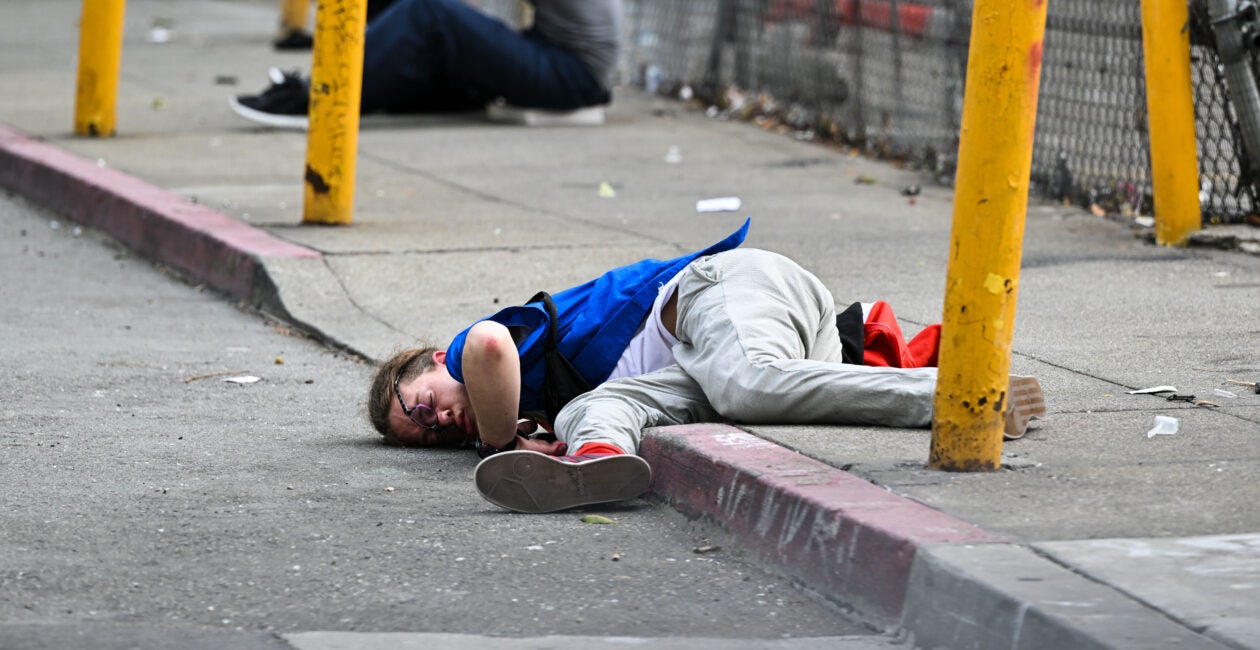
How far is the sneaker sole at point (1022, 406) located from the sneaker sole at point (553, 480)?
2.49ft

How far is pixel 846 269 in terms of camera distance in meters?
6.06

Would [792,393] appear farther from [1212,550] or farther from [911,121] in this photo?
[911,121]

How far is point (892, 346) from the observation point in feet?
13.8

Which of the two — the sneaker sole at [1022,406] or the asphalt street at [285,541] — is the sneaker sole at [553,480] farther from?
the sneaker sole at [1022,406]

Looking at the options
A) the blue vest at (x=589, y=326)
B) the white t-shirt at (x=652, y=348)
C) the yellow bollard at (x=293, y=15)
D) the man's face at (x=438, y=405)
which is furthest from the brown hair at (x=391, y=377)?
the yellow bollard at (x=293, y=15)

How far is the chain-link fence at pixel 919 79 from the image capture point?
6965 mm

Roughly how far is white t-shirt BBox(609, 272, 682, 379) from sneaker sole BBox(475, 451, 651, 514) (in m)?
0.51

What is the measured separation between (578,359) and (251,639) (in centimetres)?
146

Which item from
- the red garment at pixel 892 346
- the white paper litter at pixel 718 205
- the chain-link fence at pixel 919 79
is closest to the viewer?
the red garment at pixel 892 346

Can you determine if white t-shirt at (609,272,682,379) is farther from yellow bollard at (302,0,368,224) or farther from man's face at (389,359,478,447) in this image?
yellow bollard at (302,0,368,224)

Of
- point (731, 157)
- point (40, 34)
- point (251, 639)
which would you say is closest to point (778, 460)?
point (251, 639)

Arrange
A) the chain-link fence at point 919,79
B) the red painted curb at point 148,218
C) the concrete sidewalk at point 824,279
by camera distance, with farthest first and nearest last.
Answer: the chain-link fence at point 919,79 → the red painted curb at point 148,218 → the concrete sidewalk at point 824,279

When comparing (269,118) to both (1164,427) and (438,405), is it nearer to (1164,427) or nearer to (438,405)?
(438,405)

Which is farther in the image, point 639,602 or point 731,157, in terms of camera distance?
point 731,157
